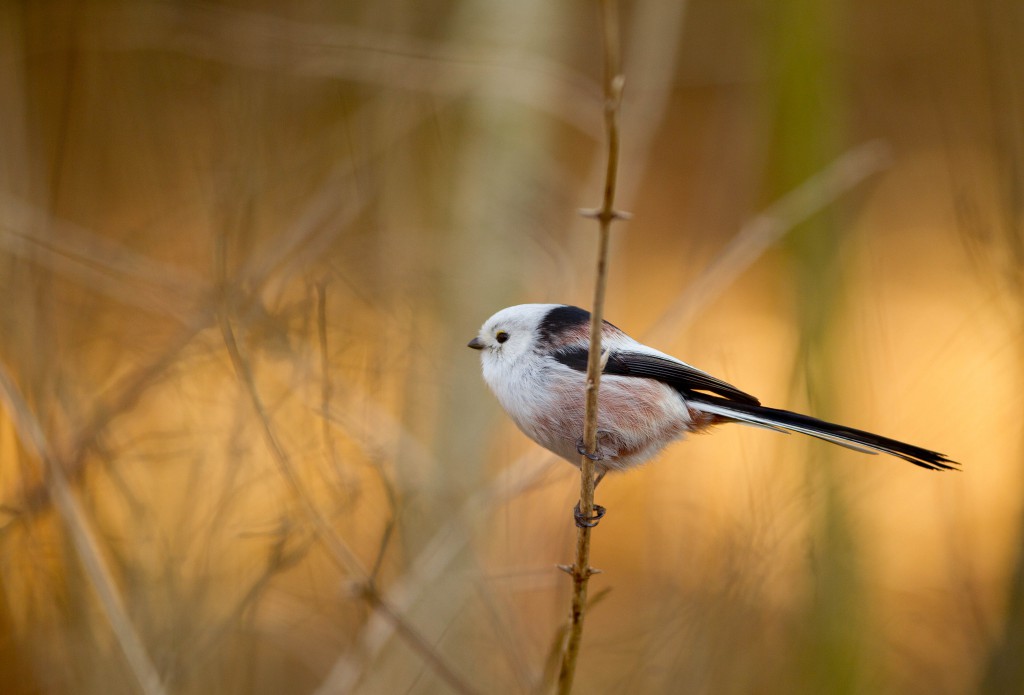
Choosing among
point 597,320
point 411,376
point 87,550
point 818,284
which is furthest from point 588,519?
point 818,284

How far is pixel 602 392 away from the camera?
5.23 ft

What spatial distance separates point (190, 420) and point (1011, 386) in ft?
6.11

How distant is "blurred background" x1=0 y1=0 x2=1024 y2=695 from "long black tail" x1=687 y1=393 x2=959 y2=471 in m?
0.29

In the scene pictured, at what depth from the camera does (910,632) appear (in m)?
2.56

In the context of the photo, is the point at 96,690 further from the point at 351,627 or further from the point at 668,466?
the point at 668,466

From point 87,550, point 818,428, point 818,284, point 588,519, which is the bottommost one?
point 87,550

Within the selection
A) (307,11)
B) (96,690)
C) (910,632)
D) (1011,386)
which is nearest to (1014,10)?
(1011,386)

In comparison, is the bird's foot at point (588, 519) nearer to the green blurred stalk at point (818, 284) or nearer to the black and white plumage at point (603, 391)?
the black and white plumage at point (603, 391)

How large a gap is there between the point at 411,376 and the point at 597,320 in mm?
1073

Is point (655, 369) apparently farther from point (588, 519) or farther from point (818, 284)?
point (818, 284)

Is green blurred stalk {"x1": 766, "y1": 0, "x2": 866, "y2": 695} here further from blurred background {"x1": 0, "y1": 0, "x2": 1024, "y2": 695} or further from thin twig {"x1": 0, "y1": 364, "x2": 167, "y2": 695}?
thin twig {"x1": 0, "y1": 364, "x2": 167, "y2": 695}

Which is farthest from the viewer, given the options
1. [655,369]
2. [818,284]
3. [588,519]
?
[818,284]

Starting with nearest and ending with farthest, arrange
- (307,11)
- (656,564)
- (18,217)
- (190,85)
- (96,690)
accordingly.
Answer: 1. (96,690)
2. (18,217)
3. (656,564)
4. (190,85)
5. (307,11)

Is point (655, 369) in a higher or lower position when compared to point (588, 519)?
higher
